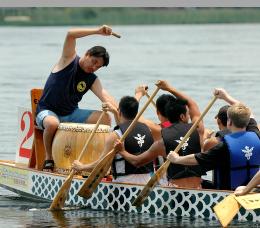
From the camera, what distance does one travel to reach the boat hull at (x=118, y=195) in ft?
47.1

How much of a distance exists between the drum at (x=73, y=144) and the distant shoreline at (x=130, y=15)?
68.3 metres

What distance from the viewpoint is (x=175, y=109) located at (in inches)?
574

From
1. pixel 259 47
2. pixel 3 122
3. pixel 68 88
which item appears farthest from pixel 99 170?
pixel 259 47

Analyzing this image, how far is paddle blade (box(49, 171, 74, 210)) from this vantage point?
52.2ft

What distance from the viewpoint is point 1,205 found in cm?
1709

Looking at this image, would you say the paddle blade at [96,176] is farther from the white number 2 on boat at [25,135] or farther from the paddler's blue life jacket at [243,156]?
the white number 2 on boat at [25,135]

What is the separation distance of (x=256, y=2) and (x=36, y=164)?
223ft

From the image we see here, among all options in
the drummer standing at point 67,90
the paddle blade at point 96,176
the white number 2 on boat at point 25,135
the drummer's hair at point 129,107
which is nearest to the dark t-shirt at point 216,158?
the drummer's hair at point 129,107

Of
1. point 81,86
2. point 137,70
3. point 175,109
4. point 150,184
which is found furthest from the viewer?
point 137,70

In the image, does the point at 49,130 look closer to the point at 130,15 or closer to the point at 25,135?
the point at 25,135

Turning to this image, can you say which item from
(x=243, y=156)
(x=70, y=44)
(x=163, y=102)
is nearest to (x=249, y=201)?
(x=243, y=156)

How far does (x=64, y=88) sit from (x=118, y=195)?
205 cm

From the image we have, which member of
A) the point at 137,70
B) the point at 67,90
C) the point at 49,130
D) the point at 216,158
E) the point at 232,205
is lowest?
the point at 232,205

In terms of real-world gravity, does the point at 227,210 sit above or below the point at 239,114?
below
